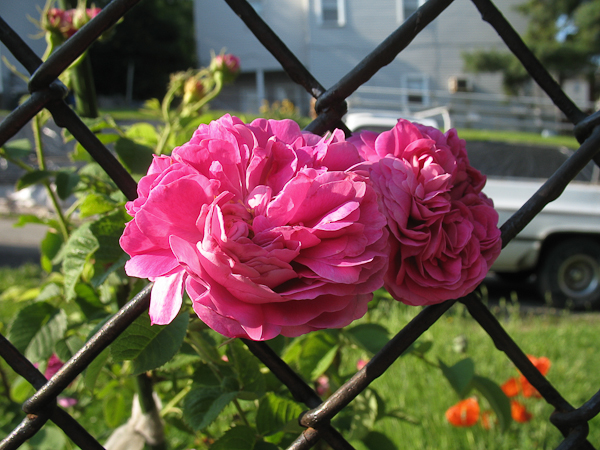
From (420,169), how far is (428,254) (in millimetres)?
61

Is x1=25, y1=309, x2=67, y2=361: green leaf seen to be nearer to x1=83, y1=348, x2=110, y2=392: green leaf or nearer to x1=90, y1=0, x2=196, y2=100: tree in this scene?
x1=83, y1=348, x2=110, y2=392: green leaf

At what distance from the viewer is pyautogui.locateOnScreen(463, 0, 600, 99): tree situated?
43.6 ft

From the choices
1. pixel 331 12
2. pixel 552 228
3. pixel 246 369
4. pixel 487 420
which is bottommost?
pixel 552 228

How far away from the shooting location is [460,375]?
0.62m

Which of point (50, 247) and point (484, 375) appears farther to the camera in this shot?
point (484, 375)

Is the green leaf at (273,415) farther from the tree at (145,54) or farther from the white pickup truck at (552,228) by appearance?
the tree at (145,54)

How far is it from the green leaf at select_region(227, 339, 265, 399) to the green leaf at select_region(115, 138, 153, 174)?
0.23 meters

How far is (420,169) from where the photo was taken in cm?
33

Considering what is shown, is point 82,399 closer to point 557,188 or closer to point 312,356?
point 312,356

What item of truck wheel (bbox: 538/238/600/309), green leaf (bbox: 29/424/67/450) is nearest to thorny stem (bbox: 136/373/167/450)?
green leaf (bbox: 29/424/67/450)

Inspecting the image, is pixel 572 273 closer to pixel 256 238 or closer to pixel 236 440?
pixel 236 440

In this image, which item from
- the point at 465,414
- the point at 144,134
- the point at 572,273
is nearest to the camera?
the point at 144,134

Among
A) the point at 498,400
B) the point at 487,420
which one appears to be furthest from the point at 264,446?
the point at 487,420

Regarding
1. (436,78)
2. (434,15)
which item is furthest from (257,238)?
(436,78)
